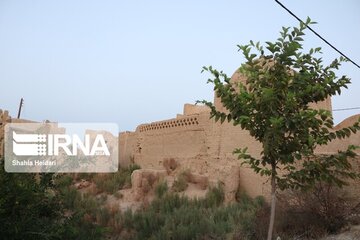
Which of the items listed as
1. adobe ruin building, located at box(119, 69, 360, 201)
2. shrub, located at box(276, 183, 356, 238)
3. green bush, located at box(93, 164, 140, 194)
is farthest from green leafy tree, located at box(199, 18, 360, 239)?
green bush, located at box(93, 164, 140, 194)

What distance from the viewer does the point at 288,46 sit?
4109 millimetres

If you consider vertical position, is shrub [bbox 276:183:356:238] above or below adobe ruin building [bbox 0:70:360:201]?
below

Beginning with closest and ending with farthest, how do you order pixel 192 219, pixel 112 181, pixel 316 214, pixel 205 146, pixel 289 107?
pixel 289 107
pixel 316 214
pixel 192 219
pixel 205 146
pixel 112 181

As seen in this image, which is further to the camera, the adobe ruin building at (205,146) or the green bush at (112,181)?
the green bush at (112,181)

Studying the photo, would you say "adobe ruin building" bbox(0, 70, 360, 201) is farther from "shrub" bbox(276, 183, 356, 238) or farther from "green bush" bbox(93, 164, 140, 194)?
"green bush" bbox(93, 164, 140, 194)

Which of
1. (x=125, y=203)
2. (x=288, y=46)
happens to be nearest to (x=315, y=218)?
(x=288, y=46)

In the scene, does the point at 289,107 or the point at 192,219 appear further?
the point at 192,219

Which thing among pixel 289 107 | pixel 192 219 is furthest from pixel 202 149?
pixel 289 107

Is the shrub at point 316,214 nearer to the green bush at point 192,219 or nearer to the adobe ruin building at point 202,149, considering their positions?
the green bush at point 192,219

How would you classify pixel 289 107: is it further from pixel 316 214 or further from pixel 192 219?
pixel 192 219

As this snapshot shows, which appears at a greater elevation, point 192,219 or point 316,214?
point 316,214

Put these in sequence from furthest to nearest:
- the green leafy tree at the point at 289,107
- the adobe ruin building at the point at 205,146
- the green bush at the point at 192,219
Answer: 1. the adobe ruin building at the point at 205,146
2. the green bush at the point at 192,219
3. the green leafy tree at the point at 289,107

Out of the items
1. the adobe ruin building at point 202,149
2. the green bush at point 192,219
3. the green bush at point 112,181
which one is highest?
the adobe ruin building at point 202,149

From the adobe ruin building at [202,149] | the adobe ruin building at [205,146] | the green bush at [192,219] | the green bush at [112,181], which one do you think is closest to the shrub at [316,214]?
the green bush at [192,219]
